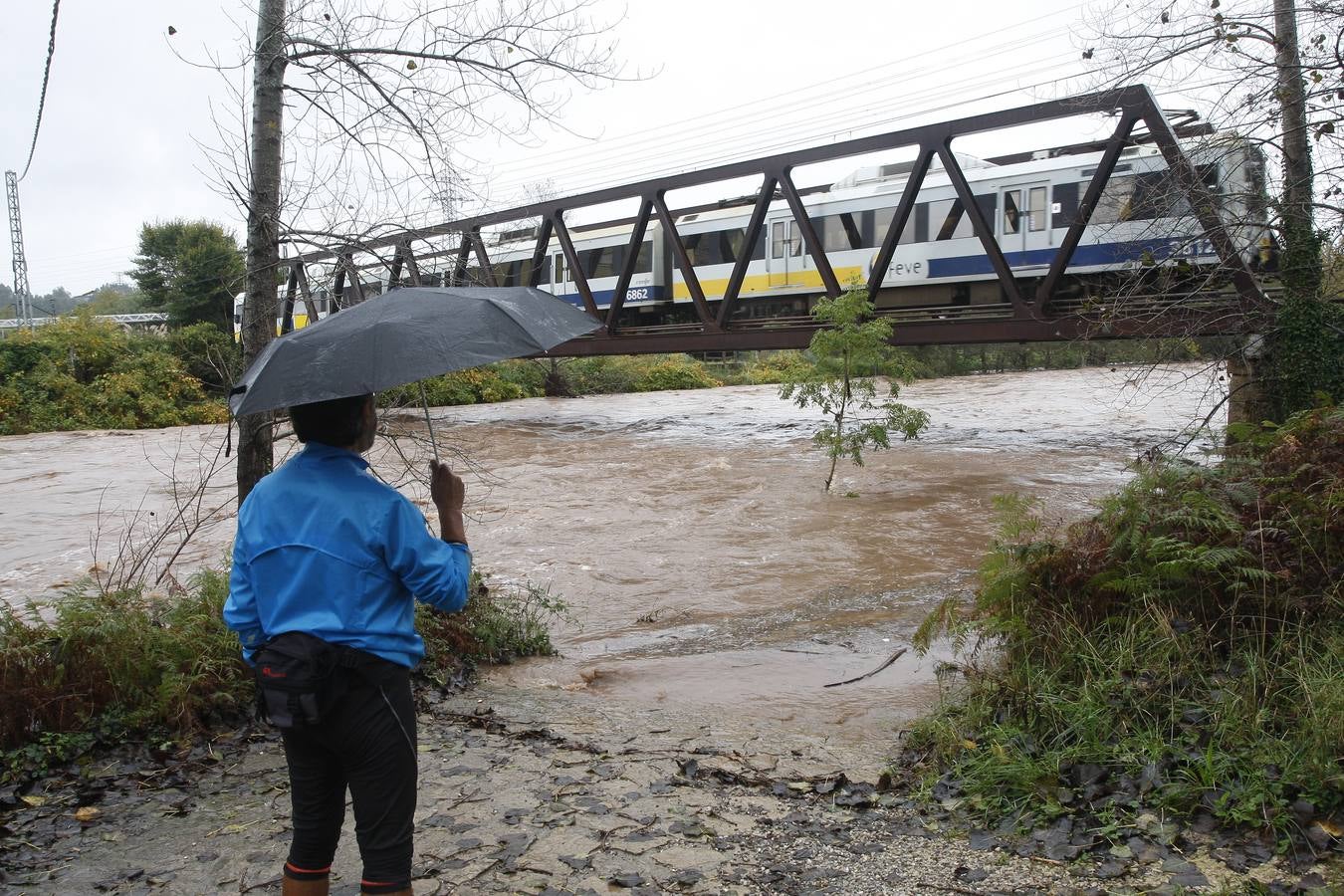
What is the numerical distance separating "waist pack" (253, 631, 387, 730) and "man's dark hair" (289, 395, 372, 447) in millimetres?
496

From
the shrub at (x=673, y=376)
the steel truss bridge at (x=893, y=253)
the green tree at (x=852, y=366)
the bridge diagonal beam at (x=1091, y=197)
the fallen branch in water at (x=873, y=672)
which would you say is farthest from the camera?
the shrub at (x=673, y=376)

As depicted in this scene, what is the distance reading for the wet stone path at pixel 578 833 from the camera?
301 centimetres

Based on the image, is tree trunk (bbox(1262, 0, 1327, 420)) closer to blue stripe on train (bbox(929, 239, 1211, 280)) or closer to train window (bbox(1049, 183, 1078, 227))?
blue stripe on train (bbox(929, 239, 1211, 280))

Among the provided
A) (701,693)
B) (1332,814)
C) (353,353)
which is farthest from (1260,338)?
(353,353)


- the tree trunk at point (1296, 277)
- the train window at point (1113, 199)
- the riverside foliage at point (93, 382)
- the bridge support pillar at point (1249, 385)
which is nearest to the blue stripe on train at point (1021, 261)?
the train window at point (1113, 199)

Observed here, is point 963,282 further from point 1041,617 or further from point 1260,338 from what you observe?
point 1041,617

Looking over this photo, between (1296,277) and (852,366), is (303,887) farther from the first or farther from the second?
(852,366)

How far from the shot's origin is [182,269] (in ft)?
116

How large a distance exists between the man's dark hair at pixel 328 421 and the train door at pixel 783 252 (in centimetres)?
1979

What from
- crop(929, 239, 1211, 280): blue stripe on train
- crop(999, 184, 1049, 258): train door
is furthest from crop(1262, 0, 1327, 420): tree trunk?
crop(999, 184, 1049, 258): train door

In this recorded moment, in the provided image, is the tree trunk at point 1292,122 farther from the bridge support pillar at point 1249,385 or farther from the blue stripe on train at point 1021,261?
the blue stripe on train at point 1021,261

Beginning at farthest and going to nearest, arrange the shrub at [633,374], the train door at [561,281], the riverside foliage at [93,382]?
the shrub at [633,374], the train door at [561,281], the riverside foliage at [93,382]

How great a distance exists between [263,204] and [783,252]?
1726 cm

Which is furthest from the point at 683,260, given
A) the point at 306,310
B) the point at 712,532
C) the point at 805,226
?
the point at 306,310
